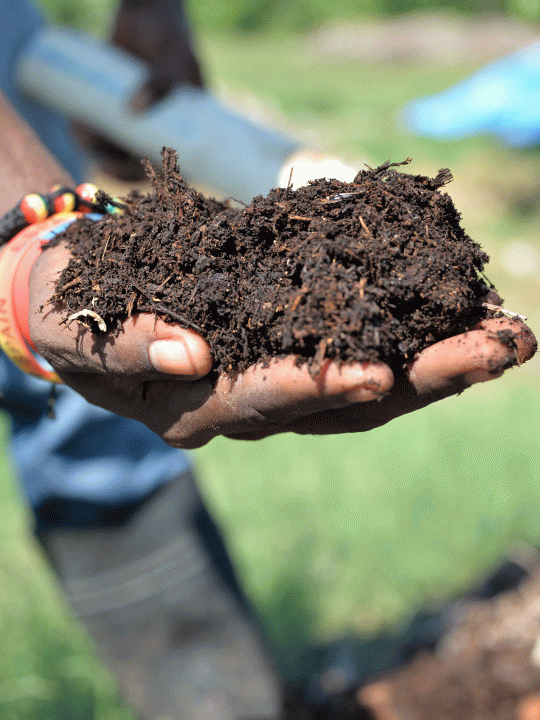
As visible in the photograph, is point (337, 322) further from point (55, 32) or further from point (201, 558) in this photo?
point (55, 32)

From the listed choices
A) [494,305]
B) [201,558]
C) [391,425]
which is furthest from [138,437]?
[391,425]

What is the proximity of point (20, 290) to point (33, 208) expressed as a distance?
9.4 inches

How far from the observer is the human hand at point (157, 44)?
2939mm

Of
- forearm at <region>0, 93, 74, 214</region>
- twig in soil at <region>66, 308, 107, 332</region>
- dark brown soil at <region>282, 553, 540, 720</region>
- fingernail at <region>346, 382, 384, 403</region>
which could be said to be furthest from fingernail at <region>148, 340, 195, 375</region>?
dark brown soil at <region>282, 553, 540, 720</region>

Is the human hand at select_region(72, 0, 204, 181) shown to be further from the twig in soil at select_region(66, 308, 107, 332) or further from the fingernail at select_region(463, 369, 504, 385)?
the fingernail at select_region(463, 369, 504, 385)

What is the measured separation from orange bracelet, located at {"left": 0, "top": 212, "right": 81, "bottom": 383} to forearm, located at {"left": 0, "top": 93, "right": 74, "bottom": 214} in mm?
261

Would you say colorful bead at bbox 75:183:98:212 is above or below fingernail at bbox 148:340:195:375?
above

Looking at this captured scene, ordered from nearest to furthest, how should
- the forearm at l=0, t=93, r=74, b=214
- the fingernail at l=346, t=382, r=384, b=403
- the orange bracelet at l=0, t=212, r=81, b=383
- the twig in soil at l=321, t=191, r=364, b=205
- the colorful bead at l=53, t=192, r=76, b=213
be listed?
the fingernail at l=346, t=382, r=384, b=403, the twig in soil at l=321, t=191, r=364, b=205, the orange bracelet at l=0, t=212, r=81, b=383, the colorful bead at l=53, t=192, r=76, b=213, the forearm at l=0, t=93, r=74, b=214

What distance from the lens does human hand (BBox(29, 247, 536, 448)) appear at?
1.14m

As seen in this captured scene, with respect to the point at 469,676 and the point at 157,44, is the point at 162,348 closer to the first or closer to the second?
the point at 469,676

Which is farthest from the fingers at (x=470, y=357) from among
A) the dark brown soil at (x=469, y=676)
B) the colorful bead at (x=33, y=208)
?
the dark brown soil at (x=469, y=676)

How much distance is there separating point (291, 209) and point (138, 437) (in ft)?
4.52

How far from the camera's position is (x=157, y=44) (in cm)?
313

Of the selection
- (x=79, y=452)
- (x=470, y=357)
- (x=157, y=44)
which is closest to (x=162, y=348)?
(x=470, y=357)
